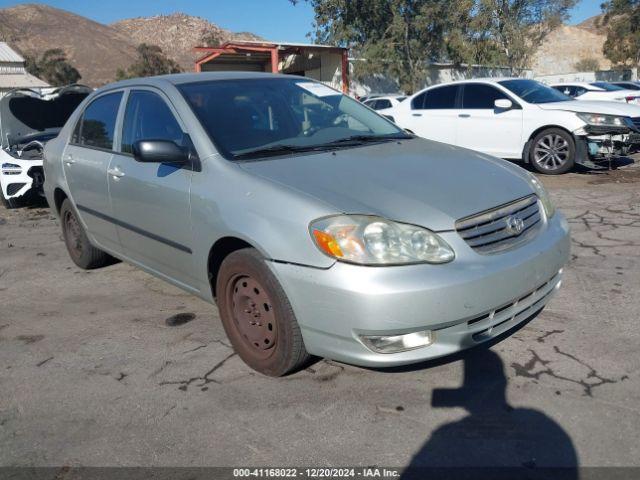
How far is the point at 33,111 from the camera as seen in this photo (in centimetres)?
898

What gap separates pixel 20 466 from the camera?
8.27 ft

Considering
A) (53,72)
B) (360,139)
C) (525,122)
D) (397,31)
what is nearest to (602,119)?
(525,122)

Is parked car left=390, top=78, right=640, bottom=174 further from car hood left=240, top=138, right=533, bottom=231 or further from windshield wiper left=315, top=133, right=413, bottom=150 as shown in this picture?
car hood left=240, top=138, right=533, bottom=231

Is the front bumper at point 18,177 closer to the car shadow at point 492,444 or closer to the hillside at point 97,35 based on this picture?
the car shadow at point 492,444

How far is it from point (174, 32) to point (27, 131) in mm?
92729

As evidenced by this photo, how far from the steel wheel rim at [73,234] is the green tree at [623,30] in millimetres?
40668

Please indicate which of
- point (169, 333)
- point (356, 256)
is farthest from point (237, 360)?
point (356, 256)

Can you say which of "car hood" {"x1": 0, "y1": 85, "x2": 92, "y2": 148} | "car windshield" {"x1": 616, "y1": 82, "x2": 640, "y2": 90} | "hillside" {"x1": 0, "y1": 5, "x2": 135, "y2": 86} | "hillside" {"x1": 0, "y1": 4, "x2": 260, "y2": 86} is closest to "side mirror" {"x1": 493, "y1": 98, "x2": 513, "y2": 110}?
"car hood" {"x1": 0, "y1": 85, "x2": 92, "y2": 148}

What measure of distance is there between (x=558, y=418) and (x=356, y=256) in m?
1.20

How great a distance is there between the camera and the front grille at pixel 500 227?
276cm

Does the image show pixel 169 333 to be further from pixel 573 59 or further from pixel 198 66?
pixel 573 59

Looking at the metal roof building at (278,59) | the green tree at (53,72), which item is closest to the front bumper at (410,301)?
the metal roof building at (278,59)

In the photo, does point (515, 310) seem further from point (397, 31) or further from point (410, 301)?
point (397, 31)

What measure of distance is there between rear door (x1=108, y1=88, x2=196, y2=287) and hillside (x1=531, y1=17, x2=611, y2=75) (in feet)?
277
